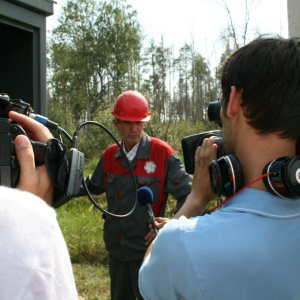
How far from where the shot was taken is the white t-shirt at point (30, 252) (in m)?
0.84

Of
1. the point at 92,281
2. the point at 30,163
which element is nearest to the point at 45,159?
the point at 30,163

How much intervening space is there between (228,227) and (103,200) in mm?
7699

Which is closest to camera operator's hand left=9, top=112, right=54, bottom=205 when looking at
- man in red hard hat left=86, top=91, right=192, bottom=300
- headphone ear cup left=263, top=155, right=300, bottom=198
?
headphone ear cup left=263, top=155, right=300, bottom=198

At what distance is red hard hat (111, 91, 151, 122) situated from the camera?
3.99 meters

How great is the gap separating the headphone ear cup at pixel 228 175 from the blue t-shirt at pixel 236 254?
0.06 meters

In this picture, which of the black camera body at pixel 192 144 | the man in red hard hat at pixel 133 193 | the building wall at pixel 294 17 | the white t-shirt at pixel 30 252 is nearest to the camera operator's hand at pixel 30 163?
the white t-shirt at pixel 30 252

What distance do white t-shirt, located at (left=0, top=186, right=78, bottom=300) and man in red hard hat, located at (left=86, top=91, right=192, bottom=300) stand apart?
2.61 meters

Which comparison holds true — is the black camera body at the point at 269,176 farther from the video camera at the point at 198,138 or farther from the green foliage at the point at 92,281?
the green foliage at the point at 92,281

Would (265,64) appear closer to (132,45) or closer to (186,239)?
(186,239)

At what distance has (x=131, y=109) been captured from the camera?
4027 mm

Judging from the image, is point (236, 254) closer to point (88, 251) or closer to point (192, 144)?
point (192, 144)

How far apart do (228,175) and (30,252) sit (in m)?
0.64

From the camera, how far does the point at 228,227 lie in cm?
121

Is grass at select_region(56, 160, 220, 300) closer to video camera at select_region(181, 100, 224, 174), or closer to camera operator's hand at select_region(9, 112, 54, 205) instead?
video camera at select_region(181, 100, 224, 174)
